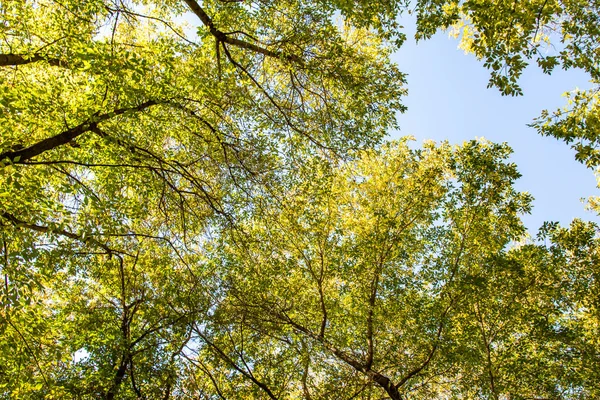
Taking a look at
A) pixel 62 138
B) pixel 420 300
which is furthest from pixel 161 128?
pixel 420 300

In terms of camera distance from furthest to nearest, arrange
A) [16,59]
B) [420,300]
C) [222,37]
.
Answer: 1. [420,300]
2. [222,37]
3. [16,59]

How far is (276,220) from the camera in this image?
814 cm

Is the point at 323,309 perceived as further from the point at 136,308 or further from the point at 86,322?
the point at 86,322

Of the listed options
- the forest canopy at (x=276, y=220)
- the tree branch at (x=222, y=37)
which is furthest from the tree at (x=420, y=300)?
the tree branch at (x=222, y=37)

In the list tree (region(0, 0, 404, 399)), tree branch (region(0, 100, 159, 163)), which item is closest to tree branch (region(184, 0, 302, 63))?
tree (region(0, 0, 404, 399))

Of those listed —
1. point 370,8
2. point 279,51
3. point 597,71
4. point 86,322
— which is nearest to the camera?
point 597,71

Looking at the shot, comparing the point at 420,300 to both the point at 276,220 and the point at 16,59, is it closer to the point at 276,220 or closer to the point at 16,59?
the point at 276,220

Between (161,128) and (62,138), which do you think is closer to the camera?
(62,138)

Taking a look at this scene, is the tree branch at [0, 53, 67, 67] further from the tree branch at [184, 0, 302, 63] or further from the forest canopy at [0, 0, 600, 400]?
the tree branch at [184, 0, 302, 63]

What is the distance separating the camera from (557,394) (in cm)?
991

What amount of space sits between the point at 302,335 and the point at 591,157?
729 cm

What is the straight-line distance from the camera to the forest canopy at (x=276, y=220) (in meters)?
6.63

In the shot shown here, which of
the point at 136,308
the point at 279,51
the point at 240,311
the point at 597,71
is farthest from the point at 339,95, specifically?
the point at 136,308

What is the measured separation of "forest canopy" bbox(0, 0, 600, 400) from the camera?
6.63 m
